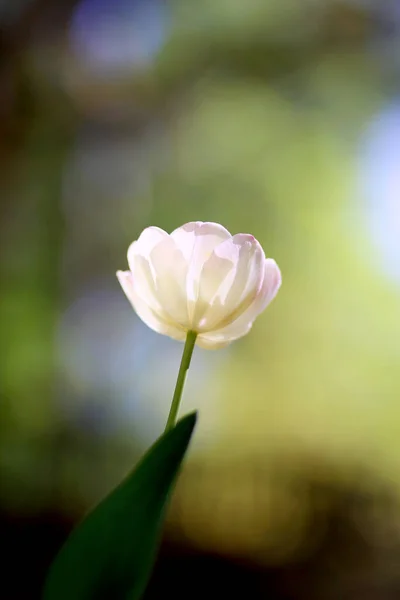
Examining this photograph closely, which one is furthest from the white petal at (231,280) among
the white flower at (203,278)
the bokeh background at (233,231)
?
the bokeh background at (233,231)

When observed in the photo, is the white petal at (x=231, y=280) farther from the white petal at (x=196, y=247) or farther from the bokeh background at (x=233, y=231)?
the bokeh background at (x=233, y=231)

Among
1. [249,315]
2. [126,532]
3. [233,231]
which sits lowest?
[126,532]

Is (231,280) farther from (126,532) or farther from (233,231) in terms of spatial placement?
(233,231)

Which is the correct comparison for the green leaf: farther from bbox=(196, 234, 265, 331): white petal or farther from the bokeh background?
the bokeh background

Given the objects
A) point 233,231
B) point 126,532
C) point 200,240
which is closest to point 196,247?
point 200,240

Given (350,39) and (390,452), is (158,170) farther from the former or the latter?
(390,452)

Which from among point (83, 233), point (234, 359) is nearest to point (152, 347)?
point (234, 359)

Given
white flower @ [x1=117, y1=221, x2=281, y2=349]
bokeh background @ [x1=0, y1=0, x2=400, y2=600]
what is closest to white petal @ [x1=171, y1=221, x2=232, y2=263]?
white flower @ [x1=117, y1=221, x2=281, y2=349]

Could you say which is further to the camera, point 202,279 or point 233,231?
point 233,231
